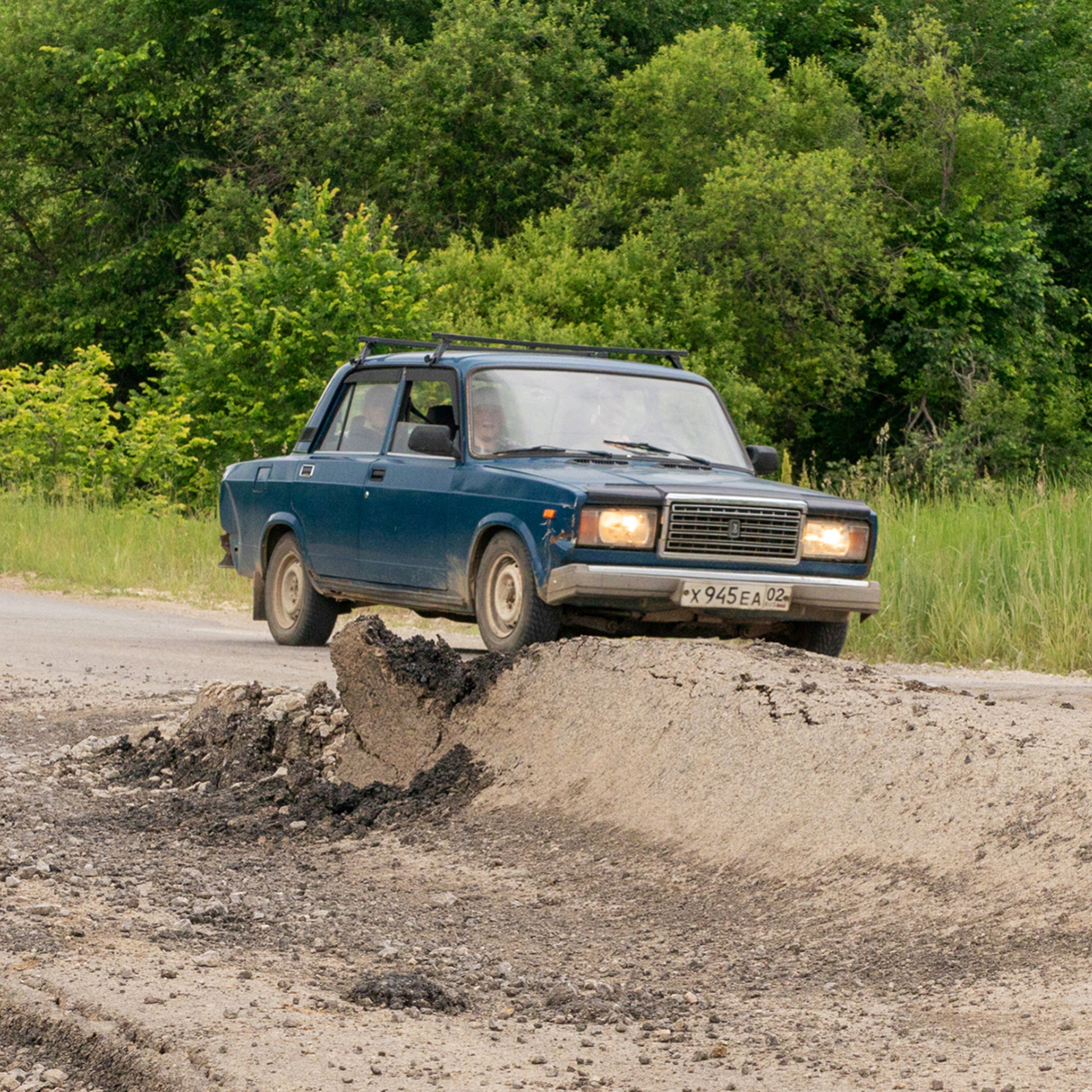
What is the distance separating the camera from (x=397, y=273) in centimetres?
2984

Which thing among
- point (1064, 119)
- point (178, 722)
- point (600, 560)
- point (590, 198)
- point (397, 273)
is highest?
point (1064, 119)

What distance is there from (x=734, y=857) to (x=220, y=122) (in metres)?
37.9

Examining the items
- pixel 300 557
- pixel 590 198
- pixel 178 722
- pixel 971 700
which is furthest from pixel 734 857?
pixel 590 198

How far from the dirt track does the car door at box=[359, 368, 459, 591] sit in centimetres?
163

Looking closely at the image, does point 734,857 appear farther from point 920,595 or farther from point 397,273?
point 397,273

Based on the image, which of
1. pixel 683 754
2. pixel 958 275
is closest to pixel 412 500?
pixel 683 754

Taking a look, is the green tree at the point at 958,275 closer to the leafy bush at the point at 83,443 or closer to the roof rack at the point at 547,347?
the leafy bush at the point at 83,443

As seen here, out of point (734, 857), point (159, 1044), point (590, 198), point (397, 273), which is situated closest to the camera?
point (159, 1044)

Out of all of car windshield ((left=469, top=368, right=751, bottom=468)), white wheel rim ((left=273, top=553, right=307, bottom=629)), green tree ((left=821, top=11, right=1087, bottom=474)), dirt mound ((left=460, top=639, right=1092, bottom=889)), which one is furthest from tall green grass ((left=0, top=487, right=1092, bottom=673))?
green tree ((left=821, top=11, right=1087, bottom=474))

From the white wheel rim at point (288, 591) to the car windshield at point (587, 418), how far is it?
2258mm

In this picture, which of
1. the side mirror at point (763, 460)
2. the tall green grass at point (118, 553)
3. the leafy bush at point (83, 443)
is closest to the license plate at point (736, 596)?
the side mirror at point (763, 460)

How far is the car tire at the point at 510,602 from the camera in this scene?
9367 millimetres

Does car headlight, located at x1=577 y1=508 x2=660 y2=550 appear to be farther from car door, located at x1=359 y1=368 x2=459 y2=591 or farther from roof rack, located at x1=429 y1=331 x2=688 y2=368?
roof rack, located at x1=429 y1=331 x2=688 y2=368

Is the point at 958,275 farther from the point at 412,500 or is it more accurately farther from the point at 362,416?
the point at 412,500
